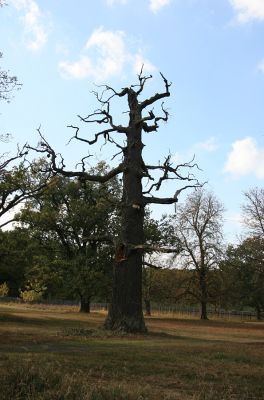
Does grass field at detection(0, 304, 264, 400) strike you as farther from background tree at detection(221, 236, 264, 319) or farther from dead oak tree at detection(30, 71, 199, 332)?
background tree at detection(221, 236, 264, 319)

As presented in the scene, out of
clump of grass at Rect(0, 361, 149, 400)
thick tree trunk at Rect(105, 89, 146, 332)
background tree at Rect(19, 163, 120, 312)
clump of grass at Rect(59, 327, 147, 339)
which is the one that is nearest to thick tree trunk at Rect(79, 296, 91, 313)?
background tree at Rect(19, 163, 120, 312)

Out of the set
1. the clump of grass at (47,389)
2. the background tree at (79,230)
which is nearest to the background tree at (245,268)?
the background tree at (79,230)

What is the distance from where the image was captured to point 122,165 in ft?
75.2

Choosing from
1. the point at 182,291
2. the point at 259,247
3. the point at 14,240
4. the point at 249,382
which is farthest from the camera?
the point at 182,291

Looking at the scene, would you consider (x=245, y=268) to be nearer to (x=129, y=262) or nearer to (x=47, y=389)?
(x=129, y=262)

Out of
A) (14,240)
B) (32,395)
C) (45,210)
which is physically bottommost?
(32,395)

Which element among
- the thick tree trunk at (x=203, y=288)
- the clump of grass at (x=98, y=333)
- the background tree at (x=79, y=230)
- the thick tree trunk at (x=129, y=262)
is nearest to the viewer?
the clump of grass at (x=98, y=333)

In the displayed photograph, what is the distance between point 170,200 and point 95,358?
11708mm

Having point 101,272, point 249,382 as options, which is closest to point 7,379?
point 249,382

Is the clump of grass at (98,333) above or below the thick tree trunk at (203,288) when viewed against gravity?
below

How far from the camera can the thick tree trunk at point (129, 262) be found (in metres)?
21.7

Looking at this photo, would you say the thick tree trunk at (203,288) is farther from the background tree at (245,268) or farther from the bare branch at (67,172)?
the bare branch at (67,172)

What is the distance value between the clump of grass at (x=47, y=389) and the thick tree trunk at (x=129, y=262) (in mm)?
14347

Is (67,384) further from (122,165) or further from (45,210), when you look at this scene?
(45,210)
